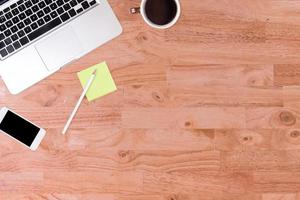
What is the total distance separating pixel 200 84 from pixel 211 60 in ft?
0.19

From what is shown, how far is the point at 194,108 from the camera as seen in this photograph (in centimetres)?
128

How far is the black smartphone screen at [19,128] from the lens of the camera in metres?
1.28

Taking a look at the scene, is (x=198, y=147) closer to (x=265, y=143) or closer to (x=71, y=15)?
(x=265, y=143)

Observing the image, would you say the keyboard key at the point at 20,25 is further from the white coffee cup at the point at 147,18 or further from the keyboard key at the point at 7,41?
the white coffee cup at the point at 147,18

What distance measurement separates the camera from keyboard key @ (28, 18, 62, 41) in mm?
1261

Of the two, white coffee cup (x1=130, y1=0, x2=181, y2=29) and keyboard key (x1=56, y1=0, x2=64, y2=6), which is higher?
keyboard key (x1=56, y1=0, x2=64, y2=6)

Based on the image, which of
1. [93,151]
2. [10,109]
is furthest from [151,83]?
[10,109]

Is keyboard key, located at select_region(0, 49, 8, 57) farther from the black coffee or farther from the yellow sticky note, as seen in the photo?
the black coffee

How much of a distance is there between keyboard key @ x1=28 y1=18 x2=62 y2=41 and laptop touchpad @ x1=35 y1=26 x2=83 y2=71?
0.6 inches

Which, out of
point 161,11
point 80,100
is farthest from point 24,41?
point 161,11

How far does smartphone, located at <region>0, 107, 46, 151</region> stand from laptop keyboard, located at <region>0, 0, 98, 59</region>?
129mm

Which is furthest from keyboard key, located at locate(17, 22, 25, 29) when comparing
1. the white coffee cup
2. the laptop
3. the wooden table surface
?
the white coffee cup

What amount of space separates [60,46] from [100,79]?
11 centimetres

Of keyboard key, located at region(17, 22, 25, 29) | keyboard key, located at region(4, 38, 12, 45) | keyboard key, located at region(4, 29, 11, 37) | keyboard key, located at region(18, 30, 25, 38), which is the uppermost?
keyboard key, located at region(17, 22, 25, 29)
